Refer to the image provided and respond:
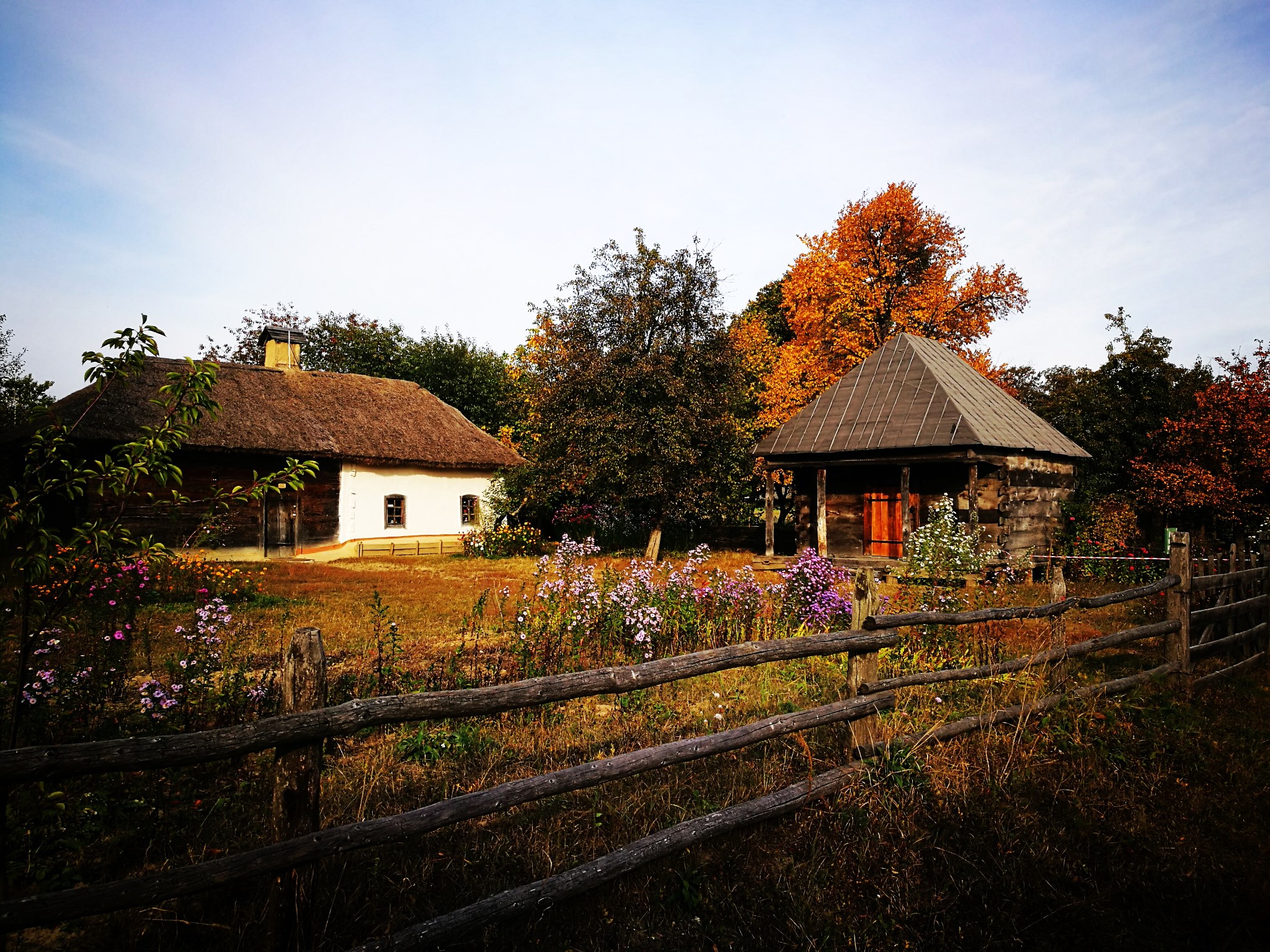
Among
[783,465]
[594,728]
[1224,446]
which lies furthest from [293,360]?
[1224,446]

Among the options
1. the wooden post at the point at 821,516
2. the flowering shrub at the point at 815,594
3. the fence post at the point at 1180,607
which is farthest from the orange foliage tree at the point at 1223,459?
the flowering shrub at the point at 815,594

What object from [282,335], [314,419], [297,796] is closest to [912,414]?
[297,796]

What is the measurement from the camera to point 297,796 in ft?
→ 7.98

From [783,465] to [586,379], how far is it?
17.6 feet

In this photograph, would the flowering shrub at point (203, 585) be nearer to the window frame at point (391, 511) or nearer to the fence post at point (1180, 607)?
the window frame at point (391, 511)

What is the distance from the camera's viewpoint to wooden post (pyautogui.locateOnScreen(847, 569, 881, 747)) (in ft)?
13.4

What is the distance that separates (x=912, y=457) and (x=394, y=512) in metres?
15.1

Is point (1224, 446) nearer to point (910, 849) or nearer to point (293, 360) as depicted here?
point (910, 849)

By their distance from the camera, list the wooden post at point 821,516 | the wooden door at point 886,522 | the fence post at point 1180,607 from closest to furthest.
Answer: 1. the fence post at point 1180,607
2. the wooden door at point 886,522
3. the wooden post at point 821,516

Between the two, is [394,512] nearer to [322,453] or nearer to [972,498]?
[322,453]

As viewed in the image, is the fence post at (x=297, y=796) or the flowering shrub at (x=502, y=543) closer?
the fence post at (x=297, y=796)

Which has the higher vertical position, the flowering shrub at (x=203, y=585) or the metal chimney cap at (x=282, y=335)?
the metal chimney cap at (x=282, y=335)

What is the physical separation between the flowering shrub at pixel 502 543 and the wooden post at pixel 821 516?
856cm

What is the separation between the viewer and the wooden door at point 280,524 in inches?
738
